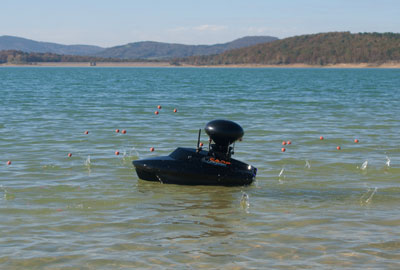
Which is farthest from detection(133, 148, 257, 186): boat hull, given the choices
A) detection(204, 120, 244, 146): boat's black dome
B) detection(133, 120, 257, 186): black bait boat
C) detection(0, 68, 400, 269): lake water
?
detection(204, 120, 244, 146): boat's black dome

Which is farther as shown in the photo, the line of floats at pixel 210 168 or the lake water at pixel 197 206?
the line of floats at pixel 210 168

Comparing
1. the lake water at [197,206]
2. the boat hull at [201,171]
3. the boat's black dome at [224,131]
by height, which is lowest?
the lake water at [197,206]

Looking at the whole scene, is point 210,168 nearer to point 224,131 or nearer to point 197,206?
point 224,131

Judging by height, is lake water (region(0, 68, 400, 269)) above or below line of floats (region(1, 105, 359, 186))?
below

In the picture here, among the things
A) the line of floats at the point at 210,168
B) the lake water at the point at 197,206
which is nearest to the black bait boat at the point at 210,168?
the line of floats at the point at 210,168

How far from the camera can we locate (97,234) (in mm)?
10664

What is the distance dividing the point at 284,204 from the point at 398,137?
12446 mm

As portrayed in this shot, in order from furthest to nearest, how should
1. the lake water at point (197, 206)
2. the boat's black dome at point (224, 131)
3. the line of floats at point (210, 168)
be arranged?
the line of floats at point (210, 168) → the boat's black dome at point (224, 131) → the lake water at point (197, 206)

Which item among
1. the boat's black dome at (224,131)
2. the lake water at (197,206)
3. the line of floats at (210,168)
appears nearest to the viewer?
the lake water at (197,206)

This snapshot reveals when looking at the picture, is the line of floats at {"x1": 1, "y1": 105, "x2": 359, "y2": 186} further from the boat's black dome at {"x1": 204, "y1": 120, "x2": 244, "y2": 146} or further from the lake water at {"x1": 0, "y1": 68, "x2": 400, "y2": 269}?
the lake water at {"x1": 0, "y1": 68, "x2": 400, "y2": 269}

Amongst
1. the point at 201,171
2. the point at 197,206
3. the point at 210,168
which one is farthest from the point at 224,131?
the point at 197,206

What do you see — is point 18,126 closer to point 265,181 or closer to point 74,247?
point 265,181

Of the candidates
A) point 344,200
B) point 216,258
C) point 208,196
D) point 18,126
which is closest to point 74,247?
point 216,258

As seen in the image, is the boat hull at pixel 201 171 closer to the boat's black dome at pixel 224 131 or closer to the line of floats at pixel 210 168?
the line of floats at pixel 210 168
